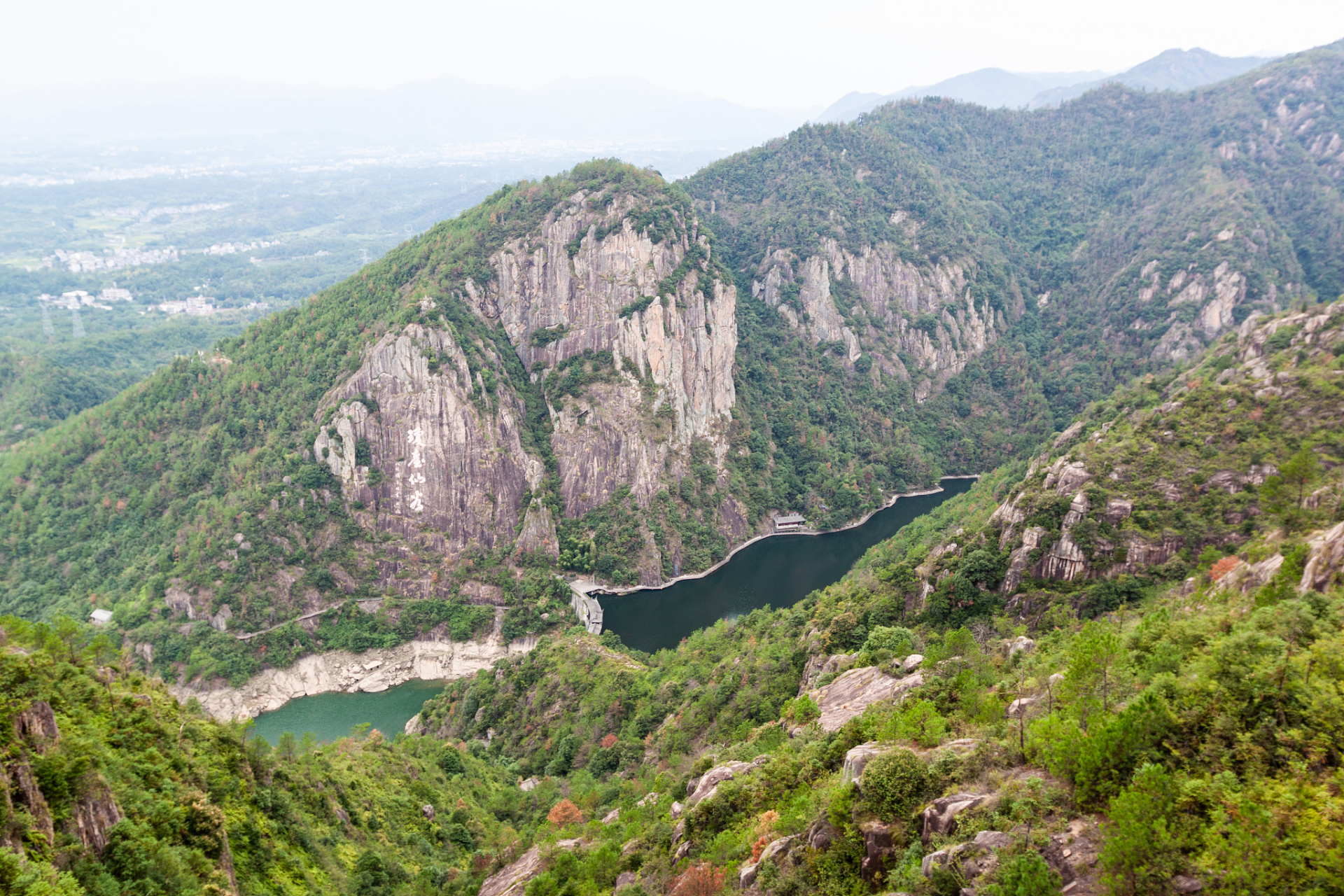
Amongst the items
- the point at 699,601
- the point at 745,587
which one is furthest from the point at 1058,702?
the point at 745,587

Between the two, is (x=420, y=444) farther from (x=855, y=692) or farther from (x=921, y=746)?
(x=921, y=746)

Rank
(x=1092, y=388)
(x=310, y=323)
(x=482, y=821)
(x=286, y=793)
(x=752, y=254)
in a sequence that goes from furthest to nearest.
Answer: (x=752, y=254), (x=1092, y=388), (x=310, y=323), (x=482, y=821), (x=286, y=793)

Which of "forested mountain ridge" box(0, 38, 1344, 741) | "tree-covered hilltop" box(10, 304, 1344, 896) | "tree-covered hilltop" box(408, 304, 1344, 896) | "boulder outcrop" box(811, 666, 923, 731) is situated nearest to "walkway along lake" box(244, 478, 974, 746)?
"forested mountain ridge" box(0, 38, 1344, 741)

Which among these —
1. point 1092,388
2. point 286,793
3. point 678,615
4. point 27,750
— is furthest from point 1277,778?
point 1092,388

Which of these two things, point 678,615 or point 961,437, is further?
point 961,437

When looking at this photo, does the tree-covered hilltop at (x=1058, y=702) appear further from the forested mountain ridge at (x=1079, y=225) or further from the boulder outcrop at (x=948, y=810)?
the forested mountain ridge at (x=1079, y=225)

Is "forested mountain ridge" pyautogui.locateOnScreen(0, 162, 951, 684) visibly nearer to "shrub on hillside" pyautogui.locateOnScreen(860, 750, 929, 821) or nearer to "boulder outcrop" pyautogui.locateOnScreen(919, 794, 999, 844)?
"shrub on hillside" pyautogui.locateOnScreen(860, 750, 929, 821)

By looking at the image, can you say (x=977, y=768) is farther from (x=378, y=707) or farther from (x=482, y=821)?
(x=378, y=707)
